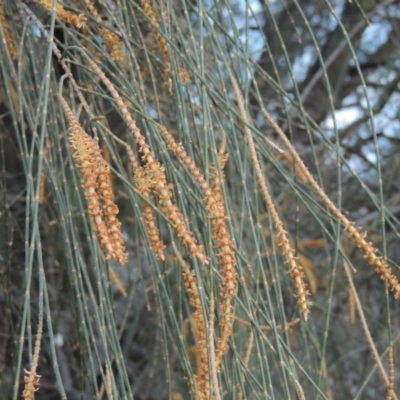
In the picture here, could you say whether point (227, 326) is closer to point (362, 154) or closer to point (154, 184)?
point (154, 184)

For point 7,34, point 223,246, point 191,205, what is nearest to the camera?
point 223,246

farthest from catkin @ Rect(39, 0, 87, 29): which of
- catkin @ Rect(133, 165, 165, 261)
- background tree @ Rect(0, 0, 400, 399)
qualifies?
catkin @ Rect(133, 165, 165, 261)

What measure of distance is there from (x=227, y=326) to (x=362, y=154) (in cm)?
151

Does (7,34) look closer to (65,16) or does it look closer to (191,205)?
(65,16)

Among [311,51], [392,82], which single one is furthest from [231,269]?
[311,51]

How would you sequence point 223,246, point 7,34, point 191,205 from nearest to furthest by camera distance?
point 223,246 → point 191,205 → point 7,34

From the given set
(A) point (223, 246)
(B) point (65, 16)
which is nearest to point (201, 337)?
(A) point (223, 246)

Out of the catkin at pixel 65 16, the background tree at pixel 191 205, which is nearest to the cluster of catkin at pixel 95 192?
the background tree at pixel 191 205

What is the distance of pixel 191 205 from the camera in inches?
26.3

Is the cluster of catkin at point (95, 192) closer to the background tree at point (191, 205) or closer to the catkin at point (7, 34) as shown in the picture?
the background tree at point (191, 205)

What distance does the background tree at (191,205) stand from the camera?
0.56m

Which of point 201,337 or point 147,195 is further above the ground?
point 147,195

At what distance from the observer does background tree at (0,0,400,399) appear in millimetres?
562

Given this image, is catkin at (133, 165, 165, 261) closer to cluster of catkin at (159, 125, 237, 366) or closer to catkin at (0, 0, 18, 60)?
cluster of catkin at (159, 125, 237, 366)
